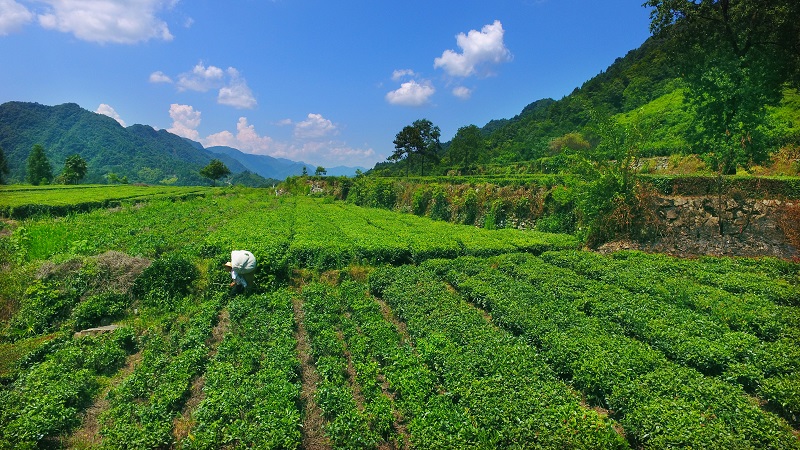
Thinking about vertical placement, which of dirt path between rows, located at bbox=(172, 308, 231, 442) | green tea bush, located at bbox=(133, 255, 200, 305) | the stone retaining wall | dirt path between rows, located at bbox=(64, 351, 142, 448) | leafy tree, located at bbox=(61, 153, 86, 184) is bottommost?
dirt path between rows, located at bbox=(64, 351, 142, 448)

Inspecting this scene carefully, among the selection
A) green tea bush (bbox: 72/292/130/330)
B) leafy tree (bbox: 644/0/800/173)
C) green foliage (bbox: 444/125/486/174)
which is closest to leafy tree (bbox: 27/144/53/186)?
green foliage (bbox: 444/125/486/174)

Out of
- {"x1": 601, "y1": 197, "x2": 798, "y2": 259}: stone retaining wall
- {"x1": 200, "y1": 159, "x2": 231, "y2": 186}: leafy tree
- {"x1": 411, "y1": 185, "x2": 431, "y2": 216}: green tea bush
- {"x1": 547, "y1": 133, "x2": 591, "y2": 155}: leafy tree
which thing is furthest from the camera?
{"x1": 200, "y1": 159, "x2": 231, "y2": 186}: leafy tree

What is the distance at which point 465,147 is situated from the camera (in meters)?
72.8

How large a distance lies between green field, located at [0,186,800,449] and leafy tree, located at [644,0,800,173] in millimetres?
10723

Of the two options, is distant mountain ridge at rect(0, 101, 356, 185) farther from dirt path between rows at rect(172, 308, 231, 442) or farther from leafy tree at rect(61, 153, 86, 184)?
dirt path between rows at rect(172, 308, 231, 442)

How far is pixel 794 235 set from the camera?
1556cm

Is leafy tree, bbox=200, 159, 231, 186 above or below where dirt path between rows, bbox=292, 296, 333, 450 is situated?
above

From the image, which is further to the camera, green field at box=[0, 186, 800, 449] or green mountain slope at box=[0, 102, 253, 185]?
green mountain slope at box=[0, 102, 253, 185]

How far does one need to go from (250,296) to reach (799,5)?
32492 mm

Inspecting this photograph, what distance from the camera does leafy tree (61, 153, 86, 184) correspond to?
2943 inches

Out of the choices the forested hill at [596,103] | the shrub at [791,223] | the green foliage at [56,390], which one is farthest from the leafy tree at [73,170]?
the shrub at [791,223]

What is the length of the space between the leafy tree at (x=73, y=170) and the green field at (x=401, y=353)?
79646mm

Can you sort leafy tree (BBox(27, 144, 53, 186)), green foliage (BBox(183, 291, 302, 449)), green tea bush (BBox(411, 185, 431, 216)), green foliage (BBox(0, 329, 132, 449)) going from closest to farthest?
1. green foliage (BBox(183, 291, 302, 449))
2. green foliage (BBox(0, 329, 132, 449))
3. green tea bush (BBox(411, 185, 431, 216))
4. leafy tree (BBox(27, 144, 53, 186))

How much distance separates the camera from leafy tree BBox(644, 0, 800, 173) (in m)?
20.3
